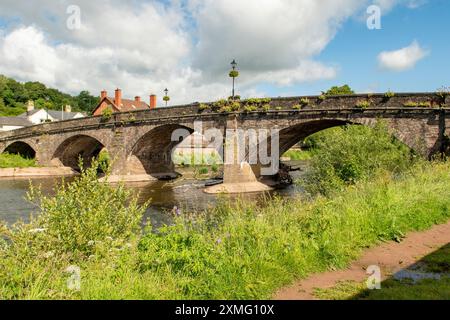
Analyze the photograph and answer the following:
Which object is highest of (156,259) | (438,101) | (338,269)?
(438,101)

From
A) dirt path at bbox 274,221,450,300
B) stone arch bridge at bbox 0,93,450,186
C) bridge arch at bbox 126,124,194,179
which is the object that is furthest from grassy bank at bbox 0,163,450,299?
bridge arch at bbox 126,124,194,179

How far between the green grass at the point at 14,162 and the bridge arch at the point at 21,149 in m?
2.23

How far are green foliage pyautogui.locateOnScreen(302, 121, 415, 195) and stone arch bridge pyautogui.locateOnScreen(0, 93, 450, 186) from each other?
16.2 feet

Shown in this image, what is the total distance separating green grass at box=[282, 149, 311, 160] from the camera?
62787 mm

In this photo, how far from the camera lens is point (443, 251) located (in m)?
6.82

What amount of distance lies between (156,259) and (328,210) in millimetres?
4092

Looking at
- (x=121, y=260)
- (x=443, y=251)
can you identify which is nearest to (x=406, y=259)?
(x=443, y=251)

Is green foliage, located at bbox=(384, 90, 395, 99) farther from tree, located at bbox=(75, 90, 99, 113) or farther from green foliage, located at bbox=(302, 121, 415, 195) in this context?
tree, located at bbox=(75, 90, 99, 113)

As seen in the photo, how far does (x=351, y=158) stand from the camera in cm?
1465

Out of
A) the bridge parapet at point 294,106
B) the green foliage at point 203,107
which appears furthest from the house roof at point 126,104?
the green foliage at point 203,107

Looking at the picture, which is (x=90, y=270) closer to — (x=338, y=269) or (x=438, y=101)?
(x=338, y=269)

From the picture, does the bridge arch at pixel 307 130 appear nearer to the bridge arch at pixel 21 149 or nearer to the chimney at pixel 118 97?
the bridge arch at pixel 21 149

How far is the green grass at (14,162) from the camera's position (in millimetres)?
42287

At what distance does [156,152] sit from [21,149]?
26.5 meters
